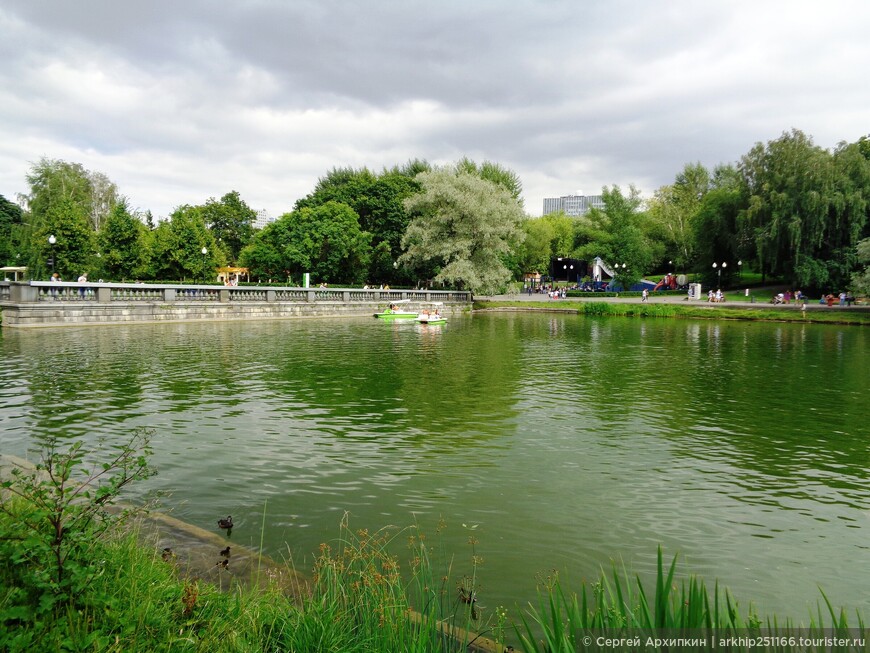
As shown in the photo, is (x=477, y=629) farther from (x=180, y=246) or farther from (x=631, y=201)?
(x=631, y=201)

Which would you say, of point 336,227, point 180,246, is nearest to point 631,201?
point 336,227

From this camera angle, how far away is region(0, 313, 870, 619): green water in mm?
6434

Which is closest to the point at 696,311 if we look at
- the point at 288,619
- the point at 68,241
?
the point at 288,619

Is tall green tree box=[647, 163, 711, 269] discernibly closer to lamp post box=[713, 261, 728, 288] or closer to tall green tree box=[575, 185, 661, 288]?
tall green tree box=[575, 185, 661, 288]

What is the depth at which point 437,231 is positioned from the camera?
5897 cm

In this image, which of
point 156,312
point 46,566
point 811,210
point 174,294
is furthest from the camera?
point 811,210

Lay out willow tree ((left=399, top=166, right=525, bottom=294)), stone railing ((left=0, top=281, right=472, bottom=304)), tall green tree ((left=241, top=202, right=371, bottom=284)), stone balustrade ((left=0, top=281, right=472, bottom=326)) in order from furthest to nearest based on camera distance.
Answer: tall green tree ((left=241, top=202, right=371, bottom=284)), willow tree ((left=399, top=166, right=525, bottom=294)), stone railing ((left=0, top=281, right=472, bottom=304)), stone balustrade ((left=0, top=281, right=472, bottom=326))

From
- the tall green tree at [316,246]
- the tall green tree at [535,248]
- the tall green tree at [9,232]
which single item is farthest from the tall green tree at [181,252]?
the tall green tree at [535,248]

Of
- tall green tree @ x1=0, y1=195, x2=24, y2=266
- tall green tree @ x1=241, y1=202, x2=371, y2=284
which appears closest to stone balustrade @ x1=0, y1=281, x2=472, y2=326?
tall green tree @ x1=241, y1=202, x2=371, y2=284

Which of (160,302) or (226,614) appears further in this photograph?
(160,302)

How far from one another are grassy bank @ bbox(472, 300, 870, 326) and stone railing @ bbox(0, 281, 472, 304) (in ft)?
41.6

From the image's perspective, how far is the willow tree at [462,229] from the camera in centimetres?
5847

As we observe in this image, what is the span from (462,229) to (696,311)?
2424 cm

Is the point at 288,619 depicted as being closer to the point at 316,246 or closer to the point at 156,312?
the point at 156,312
